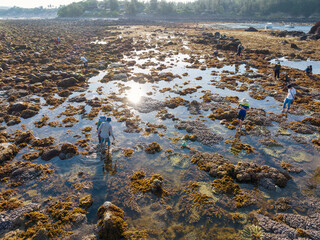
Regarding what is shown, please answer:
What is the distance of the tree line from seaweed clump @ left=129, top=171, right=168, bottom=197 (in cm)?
17811

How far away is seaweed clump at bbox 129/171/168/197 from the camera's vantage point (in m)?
9.49

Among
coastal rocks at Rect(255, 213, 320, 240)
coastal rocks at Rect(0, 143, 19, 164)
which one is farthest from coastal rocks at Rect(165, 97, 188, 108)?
coastal rocks at Rect(0, 143, 19, 164)

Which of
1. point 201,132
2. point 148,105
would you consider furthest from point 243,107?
point 148,105

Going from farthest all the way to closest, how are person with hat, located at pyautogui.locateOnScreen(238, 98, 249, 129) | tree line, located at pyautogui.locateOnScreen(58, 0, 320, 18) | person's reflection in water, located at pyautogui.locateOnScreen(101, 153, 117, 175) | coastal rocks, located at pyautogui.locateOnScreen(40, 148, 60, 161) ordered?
tree line, located at pyautogui.locateOnScreen(58, 0, 320, 18) → person with hat, located at pyautogui.locateOnScreen(238, 98, 249, 129) → coastal rocks, located at pyautogui.locateOnScreen(40, 148, 60, 161) → person's reflection in water, located at pyautogui.locateOnScreen(101, 153, 117, 175)

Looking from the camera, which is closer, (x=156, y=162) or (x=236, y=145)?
(x=156, y=162)

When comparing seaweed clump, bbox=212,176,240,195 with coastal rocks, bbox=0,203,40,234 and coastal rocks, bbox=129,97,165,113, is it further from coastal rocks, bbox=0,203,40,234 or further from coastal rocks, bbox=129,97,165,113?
coastal rocks, bbox=129,97,165,113

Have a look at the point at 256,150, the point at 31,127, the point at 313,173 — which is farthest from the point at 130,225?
the point at 31,127

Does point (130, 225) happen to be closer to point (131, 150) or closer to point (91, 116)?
point (131, 150)

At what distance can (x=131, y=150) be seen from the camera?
492 inches

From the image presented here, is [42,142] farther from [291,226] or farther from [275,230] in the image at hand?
[291,226]

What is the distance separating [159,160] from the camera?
11.8 metres

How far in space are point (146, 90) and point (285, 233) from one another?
18.2 metres

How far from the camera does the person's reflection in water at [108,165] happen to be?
424 inches

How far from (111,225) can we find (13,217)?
453 centimetres
